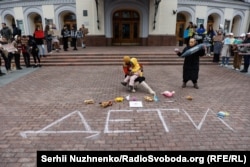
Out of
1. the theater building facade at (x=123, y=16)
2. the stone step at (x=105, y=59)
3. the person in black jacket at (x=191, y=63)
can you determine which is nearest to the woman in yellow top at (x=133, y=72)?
the person in black jacket at (x=191, y=63)

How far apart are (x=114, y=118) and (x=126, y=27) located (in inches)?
565

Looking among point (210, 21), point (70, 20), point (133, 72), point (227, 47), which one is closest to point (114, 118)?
point (133, 72)

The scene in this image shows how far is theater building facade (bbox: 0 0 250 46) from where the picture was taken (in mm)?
16094

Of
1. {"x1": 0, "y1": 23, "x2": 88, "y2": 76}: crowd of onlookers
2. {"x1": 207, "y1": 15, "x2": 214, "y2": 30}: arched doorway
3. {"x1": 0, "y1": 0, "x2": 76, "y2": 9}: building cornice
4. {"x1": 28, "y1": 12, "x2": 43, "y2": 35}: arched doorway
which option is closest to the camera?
{"x1": 0, "y1": 23, "x2": 88, "y2": 76}: crowd of onlookers

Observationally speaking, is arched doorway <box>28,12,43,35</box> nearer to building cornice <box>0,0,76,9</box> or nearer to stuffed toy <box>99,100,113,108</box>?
building cornice <box>0,0,76,9</box>

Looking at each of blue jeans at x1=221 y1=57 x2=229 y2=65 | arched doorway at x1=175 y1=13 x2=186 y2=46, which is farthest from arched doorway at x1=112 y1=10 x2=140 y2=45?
blue jeans at x1=221 y1=57 x2=229 y2=65

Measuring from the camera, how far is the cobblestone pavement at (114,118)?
358cm

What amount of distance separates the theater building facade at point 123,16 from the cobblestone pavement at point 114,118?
31.1 feet

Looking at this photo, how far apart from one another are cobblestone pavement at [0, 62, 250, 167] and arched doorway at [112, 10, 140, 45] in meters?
10.7

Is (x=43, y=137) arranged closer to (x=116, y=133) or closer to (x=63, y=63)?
(x=116, y=133)

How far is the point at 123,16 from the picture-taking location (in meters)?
17.5

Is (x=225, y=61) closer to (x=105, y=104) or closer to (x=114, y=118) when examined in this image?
(x=105, y=104)

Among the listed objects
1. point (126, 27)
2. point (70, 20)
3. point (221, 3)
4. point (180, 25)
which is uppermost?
point (221, 3)

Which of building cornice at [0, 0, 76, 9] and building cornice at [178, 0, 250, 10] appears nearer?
building cornice at [0, 0, 76, 9]
